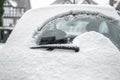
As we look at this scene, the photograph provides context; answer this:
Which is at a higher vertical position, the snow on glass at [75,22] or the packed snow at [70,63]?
the snow on glass at [75,22]

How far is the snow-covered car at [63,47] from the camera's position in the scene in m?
3.68

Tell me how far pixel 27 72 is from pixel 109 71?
585 millimetres

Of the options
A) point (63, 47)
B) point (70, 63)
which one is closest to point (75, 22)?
point (63, 47)

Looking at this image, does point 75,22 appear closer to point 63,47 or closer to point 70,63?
point 63,47

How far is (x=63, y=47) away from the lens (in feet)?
13.0

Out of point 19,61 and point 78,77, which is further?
point 19,61

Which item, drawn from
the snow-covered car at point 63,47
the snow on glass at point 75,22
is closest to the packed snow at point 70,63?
the snow-covered car at point 63,47

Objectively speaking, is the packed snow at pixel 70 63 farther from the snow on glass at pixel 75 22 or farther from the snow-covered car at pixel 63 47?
the snow on glass at pixel 75 22

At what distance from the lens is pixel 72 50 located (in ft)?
12.9

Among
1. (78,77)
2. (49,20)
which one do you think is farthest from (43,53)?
(49,20)

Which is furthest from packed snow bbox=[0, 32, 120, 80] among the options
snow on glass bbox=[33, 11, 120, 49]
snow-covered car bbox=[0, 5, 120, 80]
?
snow on glass bbox=[33, 11, 120, 49]

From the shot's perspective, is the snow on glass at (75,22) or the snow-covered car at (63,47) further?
the snow on glass at (75,22)

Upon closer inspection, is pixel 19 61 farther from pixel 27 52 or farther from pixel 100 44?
pixel 100 44

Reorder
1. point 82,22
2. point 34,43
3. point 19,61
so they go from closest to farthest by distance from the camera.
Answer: point 19,61 < point 34,43 < point 82,22
